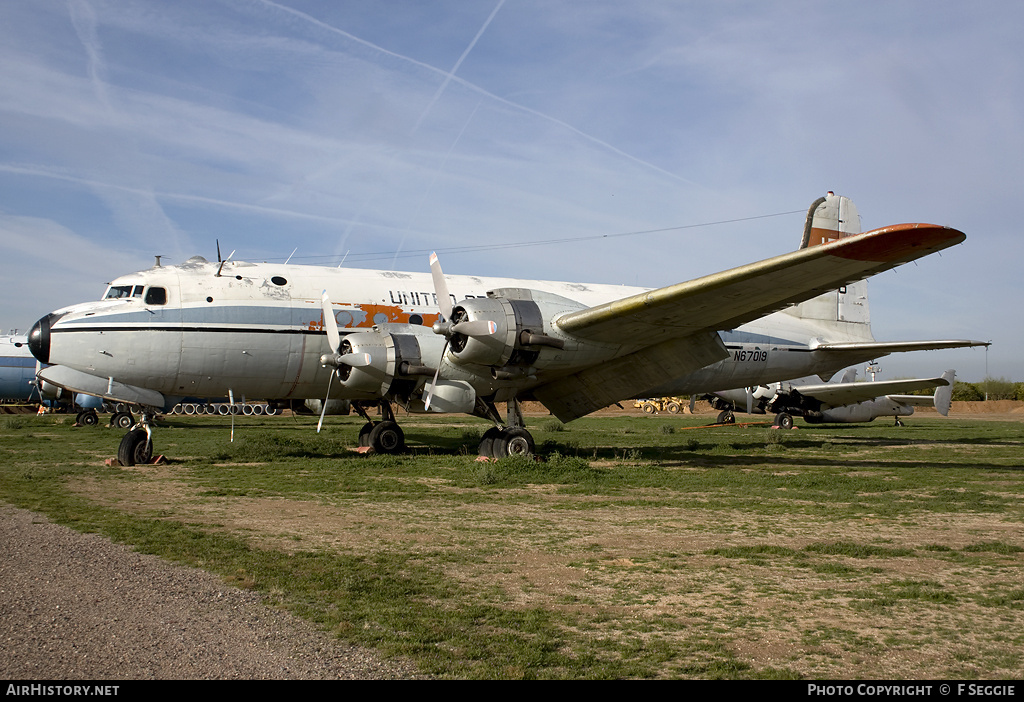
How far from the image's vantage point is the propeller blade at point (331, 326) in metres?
15.4

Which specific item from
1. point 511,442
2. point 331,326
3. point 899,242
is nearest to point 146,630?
point 899,242

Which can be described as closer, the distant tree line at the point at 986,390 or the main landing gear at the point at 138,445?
the main landing gear at the point at 138,445

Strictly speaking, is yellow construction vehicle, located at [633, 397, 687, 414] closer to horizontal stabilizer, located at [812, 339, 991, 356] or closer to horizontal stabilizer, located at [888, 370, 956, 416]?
horizontal stabilizer, located at [888, 370, 956, 416]

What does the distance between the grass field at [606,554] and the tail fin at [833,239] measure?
6.23 metres

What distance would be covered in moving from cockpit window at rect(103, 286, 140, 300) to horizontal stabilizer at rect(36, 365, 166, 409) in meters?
1.59

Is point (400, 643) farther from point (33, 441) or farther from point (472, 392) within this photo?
point (33, 441)

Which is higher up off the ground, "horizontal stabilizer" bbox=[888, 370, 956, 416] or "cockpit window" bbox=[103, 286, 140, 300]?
"cockpit window" bbox=[103, 286, 140, 300]

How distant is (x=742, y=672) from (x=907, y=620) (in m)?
1.65

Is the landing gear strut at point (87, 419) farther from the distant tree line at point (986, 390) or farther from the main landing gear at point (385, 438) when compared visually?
the distant tree line at point (986, 390)

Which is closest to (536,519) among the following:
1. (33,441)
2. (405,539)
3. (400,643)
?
(405,539)

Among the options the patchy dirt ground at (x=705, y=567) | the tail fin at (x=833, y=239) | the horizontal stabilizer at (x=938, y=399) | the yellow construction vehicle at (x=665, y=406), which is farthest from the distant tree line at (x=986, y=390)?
the patchy dirt ground at (x=705, y=567)

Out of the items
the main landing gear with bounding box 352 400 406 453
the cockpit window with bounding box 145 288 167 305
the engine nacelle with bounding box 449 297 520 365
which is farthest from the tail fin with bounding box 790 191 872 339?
the cockpit window with bounding box 145 288 167 305

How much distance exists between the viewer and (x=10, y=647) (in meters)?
4.02

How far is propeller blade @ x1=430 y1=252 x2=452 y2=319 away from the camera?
14.5 meters
